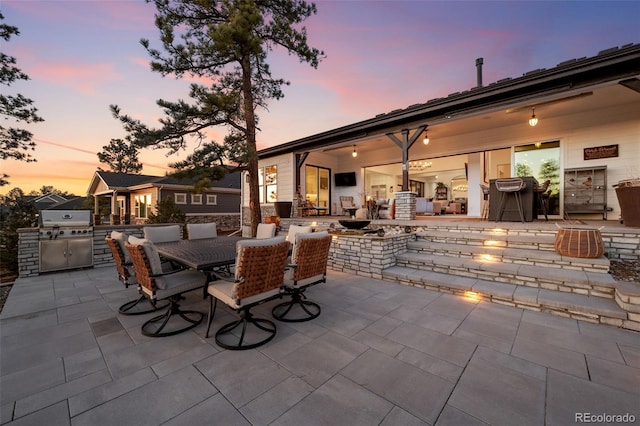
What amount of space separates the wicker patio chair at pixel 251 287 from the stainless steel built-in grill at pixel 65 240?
176 inches

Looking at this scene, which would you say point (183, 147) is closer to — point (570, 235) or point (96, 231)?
point (96, 231)

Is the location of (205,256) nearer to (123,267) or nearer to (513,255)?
(123,267)

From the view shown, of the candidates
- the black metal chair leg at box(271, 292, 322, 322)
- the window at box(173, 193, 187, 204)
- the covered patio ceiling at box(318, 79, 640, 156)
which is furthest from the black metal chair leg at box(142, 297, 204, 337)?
the window at box(173, 193, 187, 204)

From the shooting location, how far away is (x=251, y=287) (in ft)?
7.29

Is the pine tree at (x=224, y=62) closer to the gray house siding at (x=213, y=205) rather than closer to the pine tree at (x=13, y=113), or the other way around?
the pine tree at (x=13, y=113)

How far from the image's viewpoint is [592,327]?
2.47 metres

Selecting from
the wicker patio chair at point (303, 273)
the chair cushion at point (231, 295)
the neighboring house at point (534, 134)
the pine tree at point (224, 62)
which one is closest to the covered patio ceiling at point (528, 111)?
the neighboring house at point (534, 134)

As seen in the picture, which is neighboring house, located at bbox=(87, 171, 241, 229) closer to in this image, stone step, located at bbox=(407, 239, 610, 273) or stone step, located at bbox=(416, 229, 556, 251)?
stone step, located at bbox=(416, 229, 556, 251)

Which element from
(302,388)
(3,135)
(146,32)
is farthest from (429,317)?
(3,135)

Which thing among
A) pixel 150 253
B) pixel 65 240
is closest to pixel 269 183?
pixel 65 240

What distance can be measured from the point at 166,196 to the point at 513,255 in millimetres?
14544

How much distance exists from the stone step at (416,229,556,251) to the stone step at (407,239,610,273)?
0.09 m

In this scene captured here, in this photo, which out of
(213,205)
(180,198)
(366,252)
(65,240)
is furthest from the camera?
(213,205)

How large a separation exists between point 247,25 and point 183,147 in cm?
349
